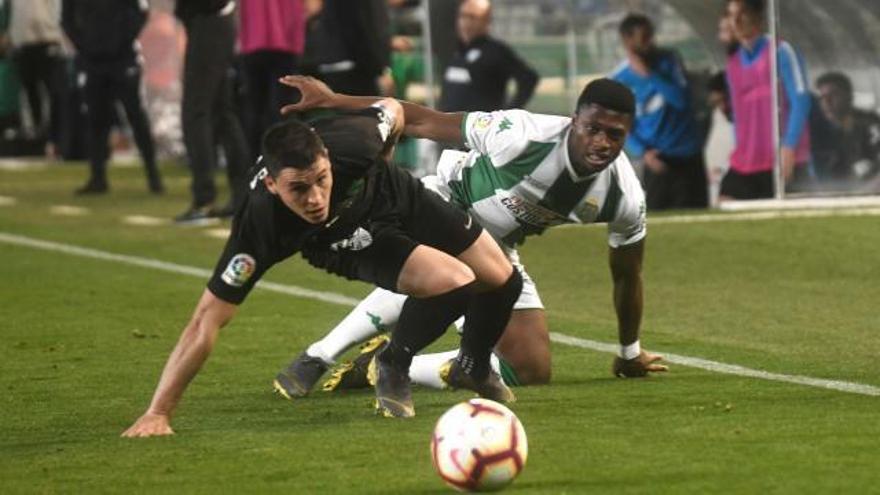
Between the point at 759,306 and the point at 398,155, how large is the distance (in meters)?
11.2

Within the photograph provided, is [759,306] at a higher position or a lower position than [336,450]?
lower

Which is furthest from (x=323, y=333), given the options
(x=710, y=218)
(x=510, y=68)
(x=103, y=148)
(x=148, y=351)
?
(x=103, y=148)

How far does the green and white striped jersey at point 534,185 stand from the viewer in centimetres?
961

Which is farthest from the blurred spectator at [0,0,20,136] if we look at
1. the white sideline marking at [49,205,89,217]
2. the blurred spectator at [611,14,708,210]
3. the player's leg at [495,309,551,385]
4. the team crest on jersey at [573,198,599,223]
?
the team crest on jersey at [573,198,599,223]

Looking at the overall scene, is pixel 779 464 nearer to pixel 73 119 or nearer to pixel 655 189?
pixel 655 189

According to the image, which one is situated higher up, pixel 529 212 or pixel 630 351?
pixel 529 212

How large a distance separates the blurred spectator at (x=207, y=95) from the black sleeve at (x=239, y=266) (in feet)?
27.5

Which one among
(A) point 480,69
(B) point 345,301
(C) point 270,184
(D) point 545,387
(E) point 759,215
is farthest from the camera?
(A) point 480,69

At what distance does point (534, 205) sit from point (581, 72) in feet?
37.8

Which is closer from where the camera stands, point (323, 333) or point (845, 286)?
point (323, 333)

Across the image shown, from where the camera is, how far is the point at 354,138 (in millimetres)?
8719

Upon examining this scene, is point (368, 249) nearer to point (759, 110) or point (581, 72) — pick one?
point (759, 110)

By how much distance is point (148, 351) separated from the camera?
11188 millimetres

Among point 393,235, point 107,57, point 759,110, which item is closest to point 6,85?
point 107,57
